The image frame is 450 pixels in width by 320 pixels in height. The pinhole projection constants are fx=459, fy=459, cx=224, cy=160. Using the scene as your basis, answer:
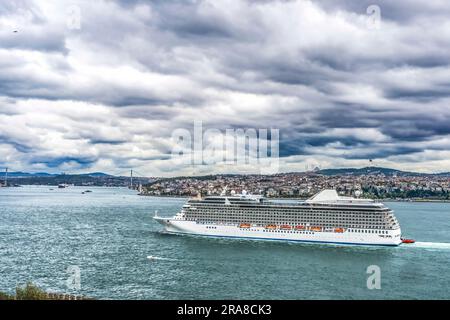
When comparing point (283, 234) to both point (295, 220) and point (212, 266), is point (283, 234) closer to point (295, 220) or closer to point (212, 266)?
point (295, 220)

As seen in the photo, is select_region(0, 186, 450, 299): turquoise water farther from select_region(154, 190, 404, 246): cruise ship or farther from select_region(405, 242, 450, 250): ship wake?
select_region(154, 190, 404, 246): cruise ship

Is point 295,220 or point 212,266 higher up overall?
point 295,220

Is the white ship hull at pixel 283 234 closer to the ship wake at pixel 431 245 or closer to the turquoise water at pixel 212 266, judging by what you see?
the turquoise water at pixel 212 266

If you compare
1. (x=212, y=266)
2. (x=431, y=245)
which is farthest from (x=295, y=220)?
(x=212, y=266)

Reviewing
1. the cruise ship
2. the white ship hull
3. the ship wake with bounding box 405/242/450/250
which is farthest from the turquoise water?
the cruise ship

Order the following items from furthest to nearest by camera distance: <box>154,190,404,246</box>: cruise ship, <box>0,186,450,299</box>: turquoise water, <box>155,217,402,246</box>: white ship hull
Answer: <box>154,190,404,246</box>: cruise ship, <box>155,217,402,246</box>: white ship hull, <box>0,186,450,299</box>: turquoise water
